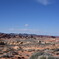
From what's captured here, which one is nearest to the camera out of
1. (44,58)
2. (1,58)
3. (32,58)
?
(44,58)

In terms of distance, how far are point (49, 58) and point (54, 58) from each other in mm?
547

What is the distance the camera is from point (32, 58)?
56.9ft

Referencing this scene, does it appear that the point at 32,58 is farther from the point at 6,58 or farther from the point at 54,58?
the point at 6,58

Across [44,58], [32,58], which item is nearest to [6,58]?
[32,58]

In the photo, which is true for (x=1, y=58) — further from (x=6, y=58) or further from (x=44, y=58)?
(x=44, y=58)

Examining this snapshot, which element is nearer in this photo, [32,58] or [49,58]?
[49,58]

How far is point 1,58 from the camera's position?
22125 millimetres

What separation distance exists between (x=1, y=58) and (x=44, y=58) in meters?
8.95

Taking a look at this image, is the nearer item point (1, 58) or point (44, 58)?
point (44, 58)

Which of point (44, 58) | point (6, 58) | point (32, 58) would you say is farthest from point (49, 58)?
point (6, 58)

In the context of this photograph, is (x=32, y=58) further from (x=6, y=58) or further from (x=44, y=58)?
(x=6, y=58)

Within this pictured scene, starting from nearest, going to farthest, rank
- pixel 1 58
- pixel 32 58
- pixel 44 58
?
pixel 44 58
pixel 32 58
pixel 1 58

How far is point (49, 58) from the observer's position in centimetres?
1498

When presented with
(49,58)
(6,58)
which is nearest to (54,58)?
(49,58)
